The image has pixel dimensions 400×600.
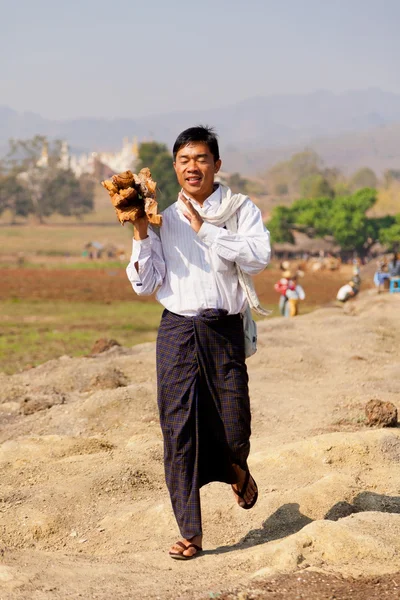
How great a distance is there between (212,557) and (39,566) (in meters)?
0.75

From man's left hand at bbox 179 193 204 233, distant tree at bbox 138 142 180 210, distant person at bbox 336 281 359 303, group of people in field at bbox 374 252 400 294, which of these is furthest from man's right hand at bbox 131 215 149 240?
distant tree at bbox 138 142 180 210

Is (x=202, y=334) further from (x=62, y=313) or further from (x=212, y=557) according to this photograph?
(x=62, y=313)

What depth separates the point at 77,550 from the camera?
15.2ft

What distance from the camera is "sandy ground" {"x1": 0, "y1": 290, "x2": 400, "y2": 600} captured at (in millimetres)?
3828

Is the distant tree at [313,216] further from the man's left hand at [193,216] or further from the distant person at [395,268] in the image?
the man's left hand at [193,216]

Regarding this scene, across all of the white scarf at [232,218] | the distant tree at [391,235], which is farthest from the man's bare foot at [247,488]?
the distant tree at [391,235]

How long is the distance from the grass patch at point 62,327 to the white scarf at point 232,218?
7550 millimetres

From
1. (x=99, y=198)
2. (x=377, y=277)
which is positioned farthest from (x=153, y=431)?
(x=99, y=198)

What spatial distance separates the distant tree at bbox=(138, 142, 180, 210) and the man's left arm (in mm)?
53293

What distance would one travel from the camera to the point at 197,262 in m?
4.23

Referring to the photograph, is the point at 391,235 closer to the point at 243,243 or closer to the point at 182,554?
the point at 243,243

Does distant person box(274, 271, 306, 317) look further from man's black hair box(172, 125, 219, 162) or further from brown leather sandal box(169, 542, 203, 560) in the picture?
brown leather sandal box(169, 542, 203, 560)

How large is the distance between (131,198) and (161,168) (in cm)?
5830

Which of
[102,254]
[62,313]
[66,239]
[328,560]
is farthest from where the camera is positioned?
[66,239]
